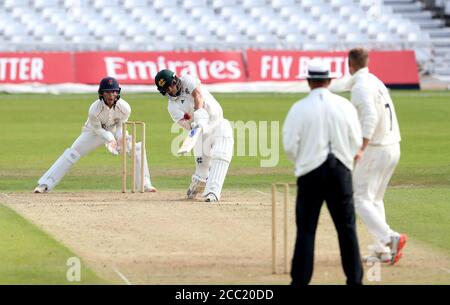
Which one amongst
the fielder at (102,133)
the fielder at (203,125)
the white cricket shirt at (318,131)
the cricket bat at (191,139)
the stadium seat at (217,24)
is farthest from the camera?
the stadium seat at (217,24)

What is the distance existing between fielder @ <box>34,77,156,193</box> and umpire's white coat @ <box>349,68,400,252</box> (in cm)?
575

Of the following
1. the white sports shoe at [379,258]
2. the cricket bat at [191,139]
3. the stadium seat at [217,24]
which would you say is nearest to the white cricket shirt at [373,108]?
the white sports shoe at [379,258]

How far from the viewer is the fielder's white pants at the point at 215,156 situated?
15.0 metres

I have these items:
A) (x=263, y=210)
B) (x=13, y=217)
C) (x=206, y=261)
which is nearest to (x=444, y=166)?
(x=263, y=210)

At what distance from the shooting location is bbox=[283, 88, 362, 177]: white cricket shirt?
29.3ft

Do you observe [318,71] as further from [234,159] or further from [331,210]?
[234,159]

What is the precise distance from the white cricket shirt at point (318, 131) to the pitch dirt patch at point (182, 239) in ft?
4.04

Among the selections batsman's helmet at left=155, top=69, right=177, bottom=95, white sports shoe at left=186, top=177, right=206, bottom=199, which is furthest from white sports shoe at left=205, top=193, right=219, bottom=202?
batsman's helmet at left=155, top=69, right=177, bottom=95

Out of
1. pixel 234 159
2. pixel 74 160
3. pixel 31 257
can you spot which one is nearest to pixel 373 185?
pixel 31 257

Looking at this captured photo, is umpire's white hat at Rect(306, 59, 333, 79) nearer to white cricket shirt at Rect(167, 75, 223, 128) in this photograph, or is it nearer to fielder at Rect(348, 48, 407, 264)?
fielder at Rect(348, 48, 407, 264)

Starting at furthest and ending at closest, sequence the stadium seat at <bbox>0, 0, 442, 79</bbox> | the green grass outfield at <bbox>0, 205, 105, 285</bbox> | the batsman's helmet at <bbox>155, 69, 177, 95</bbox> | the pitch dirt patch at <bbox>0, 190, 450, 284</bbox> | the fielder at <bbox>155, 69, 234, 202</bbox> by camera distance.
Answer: the stadium seat at <bbox>0, 0, 442, 79</bbox> < the fielder at <bbox>155, 69, 234, 202</bbox> < the batsman's helmet at <bbox>155, 69, 177, 95</bbox> < the pitch dirt patch at <bbox>0, 190, 450, 284</bbox> < the green grass outfield at <bbox>0, 205, 105, 285</bbox>

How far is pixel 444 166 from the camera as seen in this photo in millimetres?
19500

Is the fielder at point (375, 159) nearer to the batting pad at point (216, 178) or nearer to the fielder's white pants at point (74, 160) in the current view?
the batting pad at point (216, 178)
